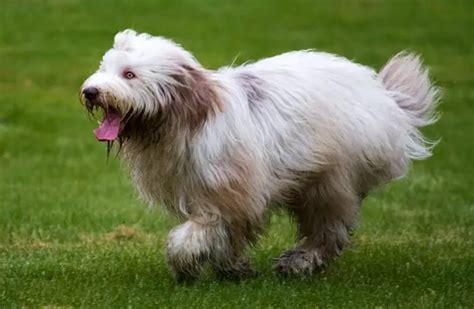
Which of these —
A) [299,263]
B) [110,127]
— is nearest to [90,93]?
[110,127]

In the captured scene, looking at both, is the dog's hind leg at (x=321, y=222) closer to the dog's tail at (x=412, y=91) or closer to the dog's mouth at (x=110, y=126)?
the dog's tail at (x=412, y=91)

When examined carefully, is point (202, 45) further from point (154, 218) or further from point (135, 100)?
point (135, 100)

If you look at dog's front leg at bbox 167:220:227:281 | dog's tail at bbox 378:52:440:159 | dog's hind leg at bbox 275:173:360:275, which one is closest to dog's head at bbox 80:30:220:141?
dog's front leg at bbox 167:220:227:281

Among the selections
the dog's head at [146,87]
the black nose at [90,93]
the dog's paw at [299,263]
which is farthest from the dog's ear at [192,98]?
the dog's paw at [299,263]

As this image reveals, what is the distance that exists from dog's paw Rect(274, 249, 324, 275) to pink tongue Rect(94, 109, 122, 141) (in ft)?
5.54

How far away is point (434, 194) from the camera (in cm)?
1358

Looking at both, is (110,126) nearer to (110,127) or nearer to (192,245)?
(110,127)

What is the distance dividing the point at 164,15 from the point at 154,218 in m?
14.8

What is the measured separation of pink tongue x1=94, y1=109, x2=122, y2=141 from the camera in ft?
26.4

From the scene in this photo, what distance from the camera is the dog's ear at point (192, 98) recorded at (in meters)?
8.26

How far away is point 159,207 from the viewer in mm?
8594

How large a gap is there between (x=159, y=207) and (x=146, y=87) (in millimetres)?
875

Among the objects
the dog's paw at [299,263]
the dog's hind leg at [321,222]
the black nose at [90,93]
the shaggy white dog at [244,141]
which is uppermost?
the black nose at [90,93]

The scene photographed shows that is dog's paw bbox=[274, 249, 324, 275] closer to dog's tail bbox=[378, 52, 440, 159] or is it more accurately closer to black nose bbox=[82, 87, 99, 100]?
dog's tail bbox=[378, 52, 440, 159]
